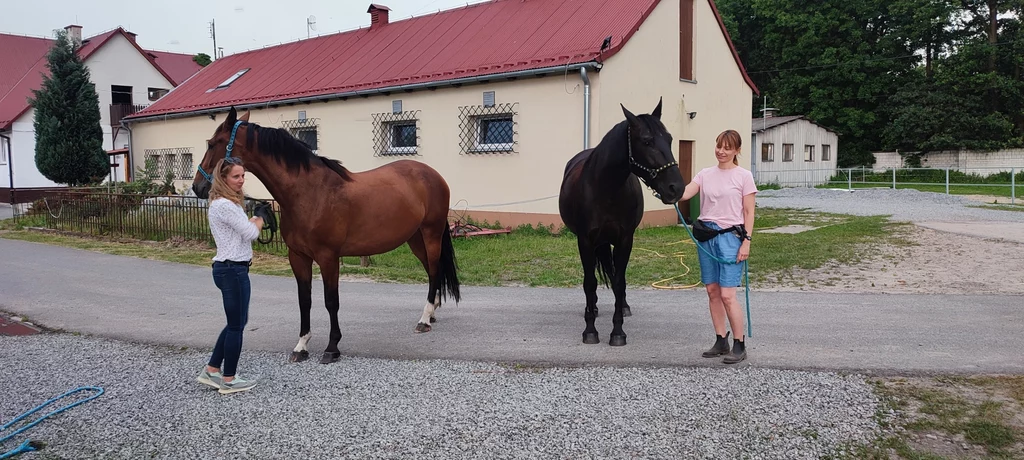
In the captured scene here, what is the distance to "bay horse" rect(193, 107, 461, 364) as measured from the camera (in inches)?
200

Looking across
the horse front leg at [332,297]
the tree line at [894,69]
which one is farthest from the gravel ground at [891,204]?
the tree line at [894,69]

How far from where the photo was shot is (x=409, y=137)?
16.2 m

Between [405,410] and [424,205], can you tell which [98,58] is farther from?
[405,410]

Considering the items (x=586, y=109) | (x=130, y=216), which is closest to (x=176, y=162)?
(x=130, y=216)

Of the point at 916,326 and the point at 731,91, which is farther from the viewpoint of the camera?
the point at 731,91

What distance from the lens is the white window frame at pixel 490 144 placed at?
14.1 metres

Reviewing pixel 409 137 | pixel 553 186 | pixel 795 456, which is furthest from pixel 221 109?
pixel 795 456

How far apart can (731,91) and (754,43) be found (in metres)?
34.8

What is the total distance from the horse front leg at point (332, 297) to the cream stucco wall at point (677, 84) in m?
8.43

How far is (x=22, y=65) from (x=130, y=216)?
1002 inches

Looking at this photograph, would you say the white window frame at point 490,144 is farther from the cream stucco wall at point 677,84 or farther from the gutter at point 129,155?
the gutter at point 129,155

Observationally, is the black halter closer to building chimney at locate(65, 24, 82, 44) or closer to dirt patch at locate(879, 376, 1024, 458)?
dirt patch at locate(879, 376, 1024, 458)

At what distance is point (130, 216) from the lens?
47.2 ft

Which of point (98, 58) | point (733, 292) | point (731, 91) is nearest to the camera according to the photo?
point (733, 292)
